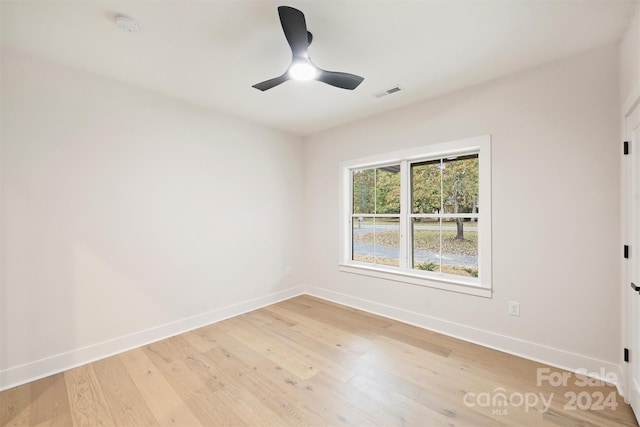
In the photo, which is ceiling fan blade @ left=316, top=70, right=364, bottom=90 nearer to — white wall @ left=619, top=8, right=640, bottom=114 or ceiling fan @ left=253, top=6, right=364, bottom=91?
ceiling fan @ left=253, top=6, right=364, bottom=91

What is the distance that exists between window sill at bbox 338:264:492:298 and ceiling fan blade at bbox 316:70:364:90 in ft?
7.55

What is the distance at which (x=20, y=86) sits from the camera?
219 cm

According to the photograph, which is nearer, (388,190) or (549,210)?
(549,210)

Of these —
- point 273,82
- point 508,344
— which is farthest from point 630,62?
point 273,82

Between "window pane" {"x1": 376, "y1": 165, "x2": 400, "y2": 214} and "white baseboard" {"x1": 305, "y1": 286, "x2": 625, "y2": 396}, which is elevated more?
"window pane" {"x1": 376, "y1": 165, "x2": 400, "y2": 214}

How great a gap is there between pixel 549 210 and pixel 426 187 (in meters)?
1.23

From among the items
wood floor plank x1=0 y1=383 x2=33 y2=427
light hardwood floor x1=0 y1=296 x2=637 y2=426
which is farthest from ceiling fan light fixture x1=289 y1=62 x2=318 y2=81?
wood floor plank x1=0 y1=383 x2=33 y2=427

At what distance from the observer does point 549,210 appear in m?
2.39

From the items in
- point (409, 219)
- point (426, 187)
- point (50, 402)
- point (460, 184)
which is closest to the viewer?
point (50, 402)

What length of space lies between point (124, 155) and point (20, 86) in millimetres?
835

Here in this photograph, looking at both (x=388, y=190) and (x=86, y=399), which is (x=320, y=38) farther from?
(x=86, y=399)

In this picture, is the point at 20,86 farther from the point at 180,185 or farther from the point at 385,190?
the point at 385,190

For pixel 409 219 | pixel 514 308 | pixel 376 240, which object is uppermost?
pixel 409 219

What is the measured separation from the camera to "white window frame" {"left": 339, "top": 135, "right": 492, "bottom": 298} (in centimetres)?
273
